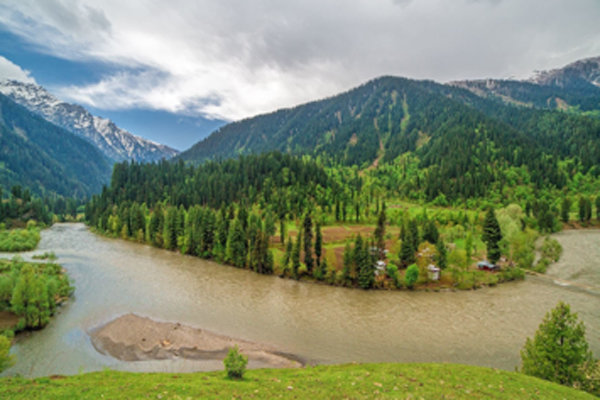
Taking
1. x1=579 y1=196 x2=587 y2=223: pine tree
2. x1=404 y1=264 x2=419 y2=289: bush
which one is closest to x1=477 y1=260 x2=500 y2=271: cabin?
x1=404 y1=264 x2=419 y2=289: bush

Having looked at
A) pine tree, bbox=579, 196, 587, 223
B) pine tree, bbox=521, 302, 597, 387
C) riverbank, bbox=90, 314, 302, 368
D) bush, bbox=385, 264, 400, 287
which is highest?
pine tree, bbox=579, 196, 587, 223

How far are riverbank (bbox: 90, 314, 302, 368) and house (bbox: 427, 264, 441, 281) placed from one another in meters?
42.8

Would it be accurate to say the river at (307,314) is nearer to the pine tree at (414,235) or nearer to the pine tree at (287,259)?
the pine tree at (287,259)

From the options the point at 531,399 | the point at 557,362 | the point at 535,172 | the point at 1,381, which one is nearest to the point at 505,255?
the point at 557,362

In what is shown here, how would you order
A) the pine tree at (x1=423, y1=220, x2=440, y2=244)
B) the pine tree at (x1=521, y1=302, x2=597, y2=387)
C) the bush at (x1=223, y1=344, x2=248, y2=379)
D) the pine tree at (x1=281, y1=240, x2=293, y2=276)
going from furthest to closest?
the pine tree at (x1=423, y1=220, x2=440, y2=244), the pine tree at (x1=281, y1=240, x2=293, y2=276), the pine tree at (x1=521, y1=302, x2=597, y2=387), the bush at (x1=223, y1=344, x2=248, y2=379)

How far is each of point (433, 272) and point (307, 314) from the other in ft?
111

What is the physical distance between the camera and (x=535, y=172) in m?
184

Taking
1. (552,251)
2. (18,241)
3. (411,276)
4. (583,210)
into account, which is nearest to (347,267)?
(411,276)

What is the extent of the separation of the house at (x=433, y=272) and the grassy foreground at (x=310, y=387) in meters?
41.7

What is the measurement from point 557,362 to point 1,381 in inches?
1687

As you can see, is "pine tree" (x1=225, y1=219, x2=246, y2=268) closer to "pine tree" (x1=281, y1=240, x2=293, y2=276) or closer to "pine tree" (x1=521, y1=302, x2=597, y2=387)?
"pine tree" (x1=281, y1=240, x2=293, y2=276)

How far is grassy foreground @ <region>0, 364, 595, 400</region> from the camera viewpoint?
19016mm

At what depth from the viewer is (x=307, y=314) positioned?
49312 mm

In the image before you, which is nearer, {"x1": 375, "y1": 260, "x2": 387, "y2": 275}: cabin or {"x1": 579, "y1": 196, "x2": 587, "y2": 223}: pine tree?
{"x1": 375, "y1": 260, "x2": 387, "y2": 275}: cabin
